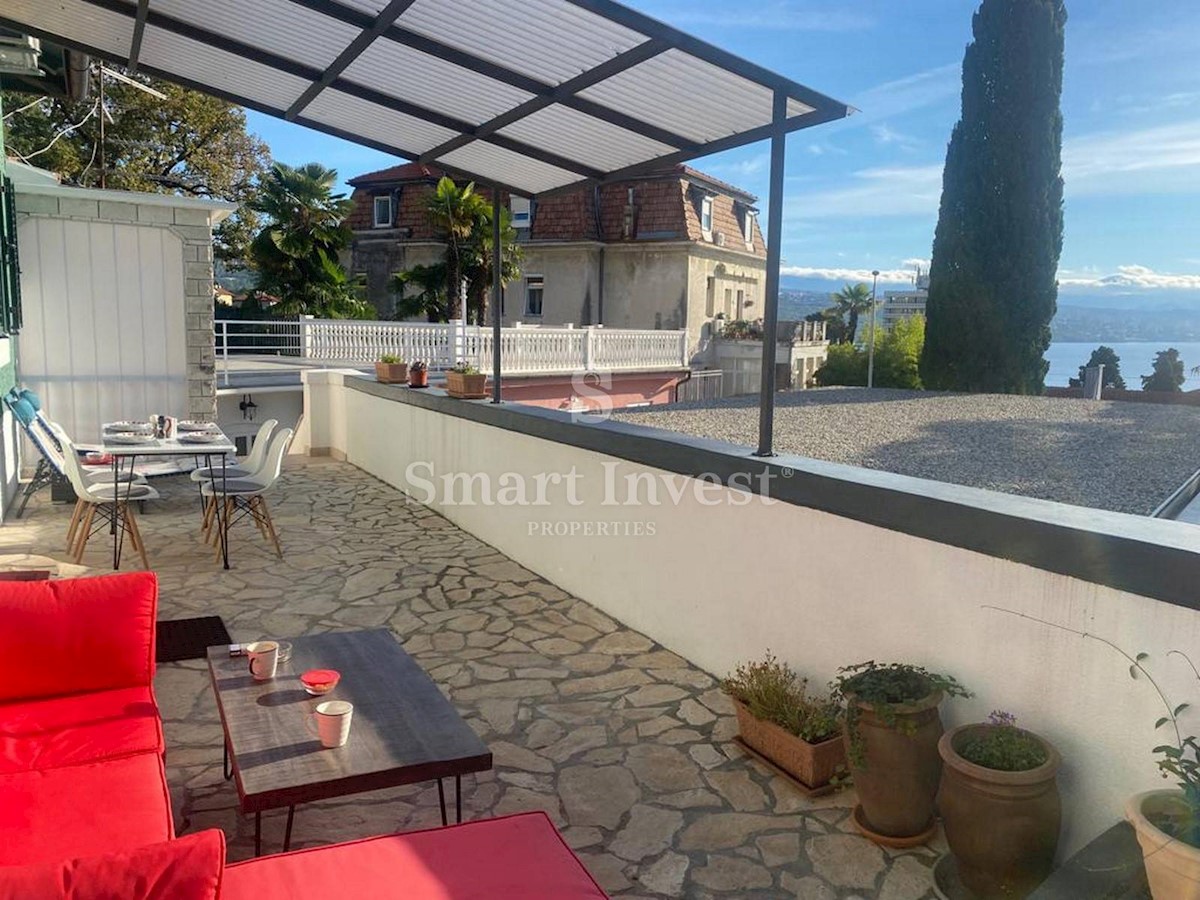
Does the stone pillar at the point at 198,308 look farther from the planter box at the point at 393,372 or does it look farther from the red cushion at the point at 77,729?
the red cushion at the point at 77,729

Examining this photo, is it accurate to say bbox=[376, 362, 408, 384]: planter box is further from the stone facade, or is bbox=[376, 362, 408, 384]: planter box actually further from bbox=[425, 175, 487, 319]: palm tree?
bbox=[425, 175, 487, 319]: palm tree

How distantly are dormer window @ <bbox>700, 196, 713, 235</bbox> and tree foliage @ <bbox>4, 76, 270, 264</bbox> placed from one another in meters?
13.6

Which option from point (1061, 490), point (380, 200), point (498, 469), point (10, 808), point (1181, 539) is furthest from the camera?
point (380, 200)

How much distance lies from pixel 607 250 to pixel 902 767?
82.3ft

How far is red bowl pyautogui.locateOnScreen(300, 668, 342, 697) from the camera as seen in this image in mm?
2635

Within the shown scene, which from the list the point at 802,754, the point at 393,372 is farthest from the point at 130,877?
the point at 393,372

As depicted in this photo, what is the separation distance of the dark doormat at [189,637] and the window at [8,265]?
326 centimetres

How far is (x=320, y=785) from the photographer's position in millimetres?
2145

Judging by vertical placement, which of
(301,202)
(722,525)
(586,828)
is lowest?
(586,828)

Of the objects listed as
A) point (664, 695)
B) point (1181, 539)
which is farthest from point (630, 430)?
point (1181, 539)

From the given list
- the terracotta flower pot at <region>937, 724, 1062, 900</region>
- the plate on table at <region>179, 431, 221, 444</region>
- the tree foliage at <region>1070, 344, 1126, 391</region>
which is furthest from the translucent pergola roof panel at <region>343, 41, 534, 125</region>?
the tree foliage at <region>1070, 344, 1126, 391</region>

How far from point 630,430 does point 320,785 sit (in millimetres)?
2941

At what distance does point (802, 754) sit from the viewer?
3.02m

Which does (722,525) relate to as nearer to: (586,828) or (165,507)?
(586,828)
